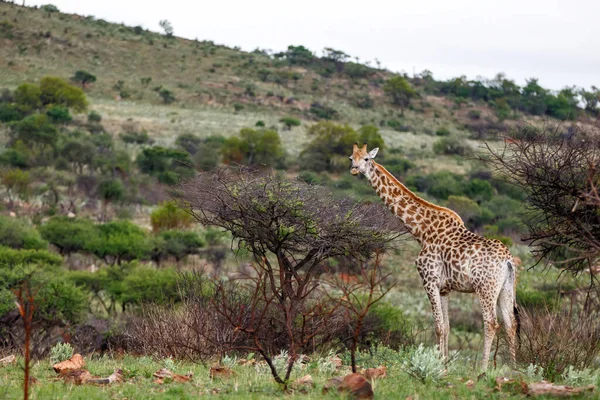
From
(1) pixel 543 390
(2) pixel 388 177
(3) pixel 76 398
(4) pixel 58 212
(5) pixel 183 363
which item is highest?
(2) pixel 388 177

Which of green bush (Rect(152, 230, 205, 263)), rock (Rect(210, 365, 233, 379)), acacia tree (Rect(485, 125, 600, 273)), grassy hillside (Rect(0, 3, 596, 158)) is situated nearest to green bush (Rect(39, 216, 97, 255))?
green bush (Rect(152, 230, 205, 263))

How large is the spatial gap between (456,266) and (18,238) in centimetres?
2311

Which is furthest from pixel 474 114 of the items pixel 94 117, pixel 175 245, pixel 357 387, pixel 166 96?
pixel 357 387

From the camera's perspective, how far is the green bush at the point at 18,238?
29.7m

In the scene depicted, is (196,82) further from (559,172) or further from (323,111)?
(559,172)

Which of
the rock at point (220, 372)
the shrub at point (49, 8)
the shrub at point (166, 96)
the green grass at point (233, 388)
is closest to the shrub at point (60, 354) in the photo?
the green grass at point (233, 388)

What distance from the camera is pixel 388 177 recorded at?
1192 cm

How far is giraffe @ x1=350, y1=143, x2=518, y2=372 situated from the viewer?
1031cm

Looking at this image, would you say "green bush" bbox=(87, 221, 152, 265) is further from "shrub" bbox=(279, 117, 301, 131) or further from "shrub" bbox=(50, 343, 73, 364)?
"shrub" bbox=(279, 117, 301, 131)

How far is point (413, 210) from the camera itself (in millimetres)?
11562

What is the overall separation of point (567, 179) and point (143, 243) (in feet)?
77.5

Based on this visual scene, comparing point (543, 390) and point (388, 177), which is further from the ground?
point (388, 177)

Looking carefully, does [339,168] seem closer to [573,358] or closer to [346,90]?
[346,90]

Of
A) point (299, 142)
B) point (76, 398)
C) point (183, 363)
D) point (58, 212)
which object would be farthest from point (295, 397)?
point (299, 142)
